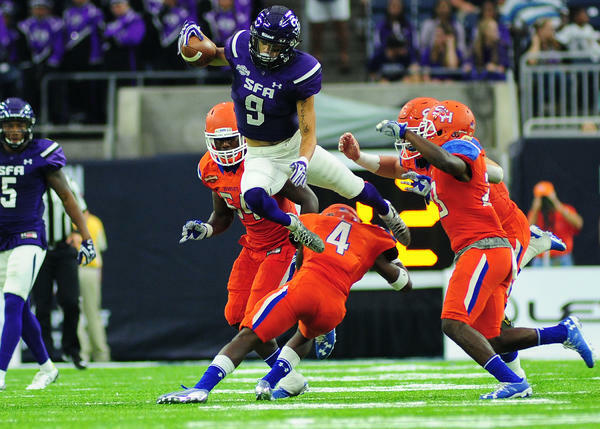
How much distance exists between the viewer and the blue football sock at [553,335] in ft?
20.1

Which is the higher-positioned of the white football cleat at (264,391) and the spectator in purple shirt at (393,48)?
the white football cleat at (264,391)

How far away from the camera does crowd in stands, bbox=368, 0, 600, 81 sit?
12.6m

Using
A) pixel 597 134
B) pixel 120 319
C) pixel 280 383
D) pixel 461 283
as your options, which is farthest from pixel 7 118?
pixel 597 134

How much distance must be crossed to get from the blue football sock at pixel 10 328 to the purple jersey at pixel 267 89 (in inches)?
83.4

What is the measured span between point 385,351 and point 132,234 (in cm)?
299

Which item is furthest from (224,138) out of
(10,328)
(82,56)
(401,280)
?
(82,56)

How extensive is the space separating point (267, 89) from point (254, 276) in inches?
51.4

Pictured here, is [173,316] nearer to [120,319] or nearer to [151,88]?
[120,319]

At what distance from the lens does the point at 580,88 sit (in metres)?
11.9

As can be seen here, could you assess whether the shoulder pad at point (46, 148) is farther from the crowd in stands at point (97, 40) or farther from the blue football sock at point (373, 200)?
the crowd in stands at point (97, 40)

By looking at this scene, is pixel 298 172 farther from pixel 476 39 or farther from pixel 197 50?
pixel 476 39

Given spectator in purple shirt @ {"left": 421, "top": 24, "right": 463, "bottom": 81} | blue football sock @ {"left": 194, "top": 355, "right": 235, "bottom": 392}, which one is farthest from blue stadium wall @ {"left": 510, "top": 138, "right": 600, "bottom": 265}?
blue football sock @ {"left": 194, "top": 355, "right": 235, "bottom": 392}

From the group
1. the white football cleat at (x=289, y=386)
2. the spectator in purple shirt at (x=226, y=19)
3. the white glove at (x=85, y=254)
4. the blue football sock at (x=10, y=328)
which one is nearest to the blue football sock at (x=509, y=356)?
the white football cleat at (x=289, y=386)

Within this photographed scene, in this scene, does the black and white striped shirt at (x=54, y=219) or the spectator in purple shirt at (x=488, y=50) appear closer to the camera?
the black and white striped shirt at (x=54, y=219)
